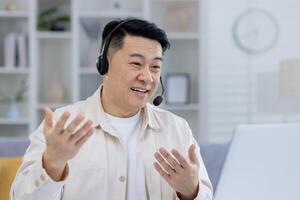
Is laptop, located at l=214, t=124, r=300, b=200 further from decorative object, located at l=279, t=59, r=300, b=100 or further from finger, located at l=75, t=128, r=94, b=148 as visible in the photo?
decorative object, located at l=279, t=59, r=300, b=100

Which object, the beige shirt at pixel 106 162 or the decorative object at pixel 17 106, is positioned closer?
the beige shirt at pixel 106 162

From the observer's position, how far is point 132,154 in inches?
62.6

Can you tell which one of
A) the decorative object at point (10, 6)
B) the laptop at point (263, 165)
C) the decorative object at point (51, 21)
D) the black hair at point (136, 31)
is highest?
the decorative object at point (10, 6)

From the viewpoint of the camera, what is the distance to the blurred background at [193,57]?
4.21m

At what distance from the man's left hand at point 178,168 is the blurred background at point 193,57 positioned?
2.85 meters

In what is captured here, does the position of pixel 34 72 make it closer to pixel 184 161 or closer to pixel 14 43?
pixel 14 43

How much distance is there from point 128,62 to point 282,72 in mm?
2442

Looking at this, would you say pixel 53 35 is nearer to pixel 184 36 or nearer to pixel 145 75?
pixel 184 36

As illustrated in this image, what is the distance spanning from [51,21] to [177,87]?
1.07 metres

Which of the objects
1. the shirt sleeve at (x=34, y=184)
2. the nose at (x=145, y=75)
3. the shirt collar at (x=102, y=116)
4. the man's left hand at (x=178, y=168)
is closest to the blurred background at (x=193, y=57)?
the shirt collar at (x=102, y=116)

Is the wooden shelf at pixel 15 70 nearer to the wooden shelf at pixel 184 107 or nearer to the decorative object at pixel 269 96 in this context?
the wooden shelf at pixel 184 107

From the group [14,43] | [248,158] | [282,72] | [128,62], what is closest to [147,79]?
[128,62]

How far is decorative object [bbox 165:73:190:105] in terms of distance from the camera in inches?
166

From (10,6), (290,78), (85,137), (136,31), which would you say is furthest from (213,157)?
(10,6)
